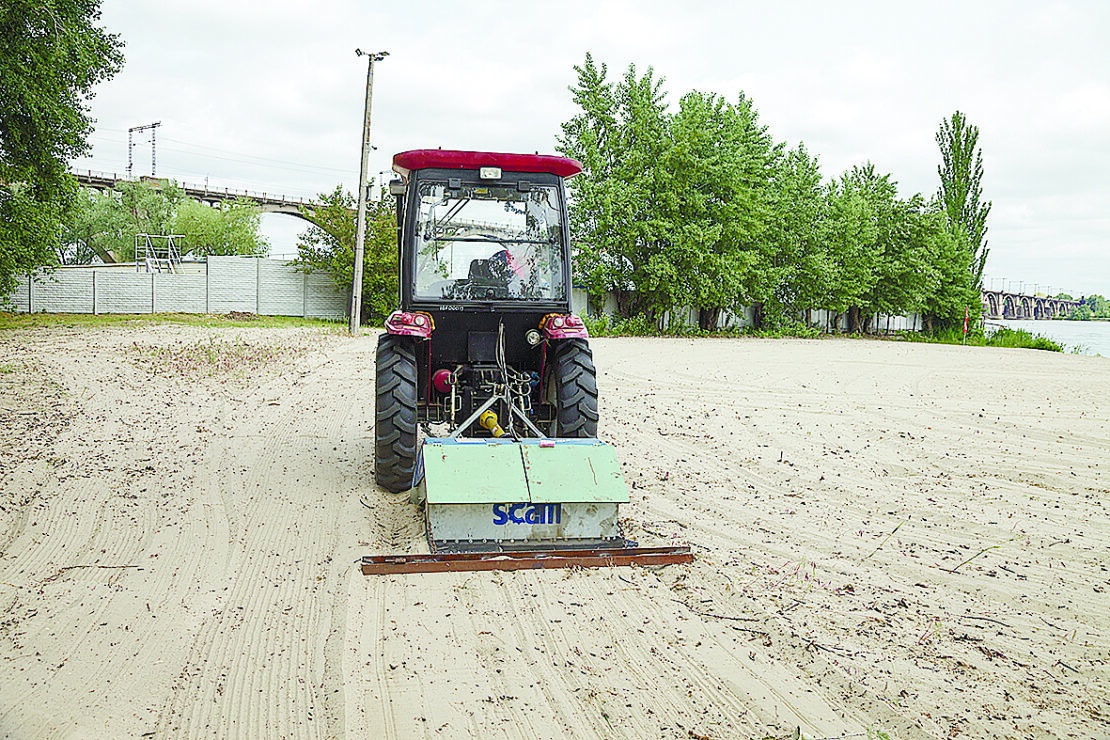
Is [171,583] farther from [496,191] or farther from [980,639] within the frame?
[980,639]

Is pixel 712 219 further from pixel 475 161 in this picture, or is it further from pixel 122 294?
pixel 475 161

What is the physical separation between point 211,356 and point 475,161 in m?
9.03

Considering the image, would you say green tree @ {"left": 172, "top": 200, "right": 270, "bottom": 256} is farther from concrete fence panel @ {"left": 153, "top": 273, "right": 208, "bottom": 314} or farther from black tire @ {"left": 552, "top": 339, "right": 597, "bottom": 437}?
black tire @ {"left": 552, "top": 339, "right": 597, "bottom": 437}

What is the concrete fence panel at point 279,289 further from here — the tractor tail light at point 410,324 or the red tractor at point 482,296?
the tractor tail light at point 410,324

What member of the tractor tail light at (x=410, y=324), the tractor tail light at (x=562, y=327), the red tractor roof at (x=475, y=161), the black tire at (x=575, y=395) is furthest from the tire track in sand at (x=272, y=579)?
the red tractor roof at (x=475, y=161)

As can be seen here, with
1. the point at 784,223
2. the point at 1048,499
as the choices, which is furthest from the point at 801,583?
the point at 784,223

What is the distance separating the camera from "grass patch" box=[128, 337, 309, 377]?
1173cm

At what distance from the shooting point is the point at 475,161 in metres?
5.75

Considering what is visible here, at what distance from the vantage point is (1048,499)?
607 centimetres

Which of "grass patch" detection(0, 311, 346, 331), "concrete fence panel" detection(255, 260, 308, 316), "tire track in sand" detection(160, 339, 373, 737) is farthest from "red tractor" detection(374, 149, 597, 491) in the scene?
"concrete fence panel" detection(255, 260, 308, 316)

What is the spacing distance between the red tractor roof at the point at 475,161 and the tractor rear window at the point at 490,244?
15cm

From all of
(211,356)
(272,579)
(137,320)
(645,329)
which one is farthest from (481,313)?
(645,329)

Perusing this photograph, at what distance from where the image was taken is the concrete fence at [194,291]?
81.7 ft

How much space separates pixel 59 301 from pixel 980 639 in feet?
89.0
